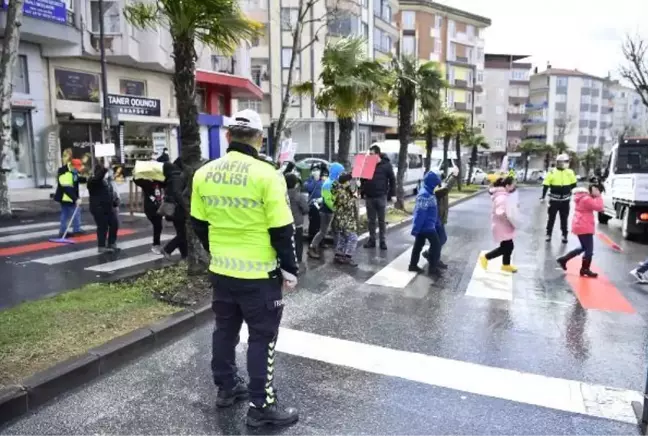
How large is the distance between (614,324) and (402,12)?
186 ft

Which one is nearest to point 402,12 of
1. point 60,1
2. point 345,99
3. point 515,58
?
point 515,58

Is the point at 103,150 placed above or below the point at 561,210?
above

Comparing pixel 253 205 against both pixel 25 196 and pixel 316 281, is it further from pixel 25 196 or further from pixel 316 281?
pixel 25 196

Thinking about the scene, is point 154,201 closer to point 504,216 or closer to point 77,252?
point 77,252

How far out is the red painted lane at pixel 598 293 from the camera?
6.57 m

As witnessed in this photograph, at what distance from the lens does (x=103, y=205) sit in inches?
356

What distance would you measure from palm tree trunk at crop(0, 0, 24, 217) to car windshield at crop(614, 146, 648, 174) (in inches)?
622

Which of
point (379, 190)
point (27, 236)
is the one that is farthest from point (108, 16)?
point (379, 190)

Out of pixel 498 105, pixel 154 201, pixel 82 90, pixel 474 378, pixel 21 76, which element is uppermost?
pixel 498 105

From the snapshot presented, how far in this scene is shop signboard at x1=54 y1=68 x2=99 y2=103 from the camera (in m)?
19.3

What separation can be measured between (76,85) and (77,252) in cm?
1301

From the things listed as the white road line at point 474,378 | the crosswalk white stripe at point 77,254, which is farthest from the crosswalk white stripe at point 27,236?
the white road line at point 474,378

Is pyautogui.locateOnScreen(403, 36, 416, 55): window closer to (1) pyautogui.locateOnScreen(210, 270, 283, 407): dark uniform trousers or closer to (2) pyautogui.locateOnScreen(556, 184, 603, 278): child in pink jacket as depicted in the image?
(2) pyautogui.locateOnScreen(556, 184, 603, 278): child in pink jacket

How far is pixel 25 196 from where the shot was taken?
58.5 feet
